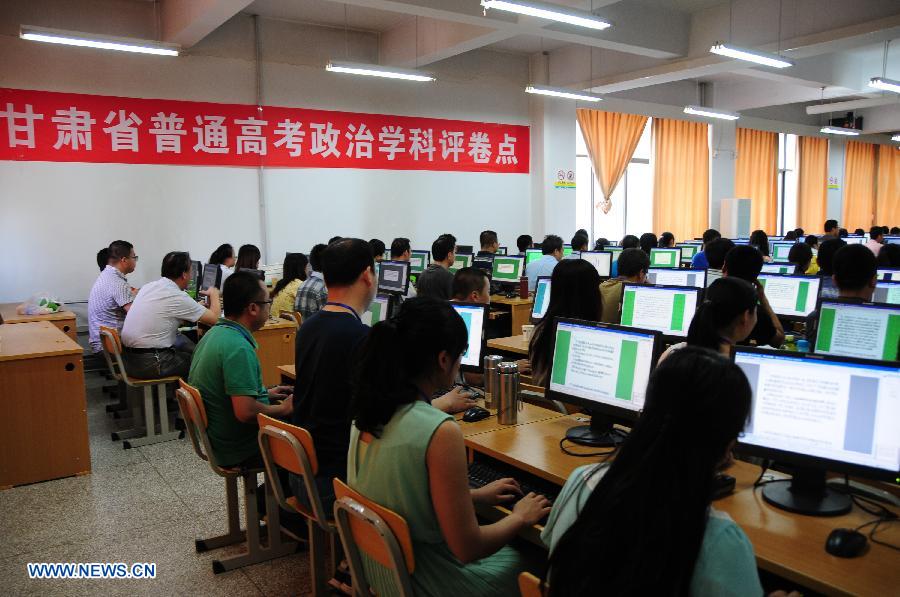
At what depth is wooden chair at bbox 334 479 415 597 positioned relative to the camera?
162 centimetres

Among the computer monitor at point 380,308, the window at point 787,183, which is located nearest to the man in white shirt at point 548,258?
the computer monitor at point 380,308

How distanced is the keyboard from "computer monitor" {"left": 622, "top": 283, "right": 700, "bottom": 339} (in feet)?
6.59

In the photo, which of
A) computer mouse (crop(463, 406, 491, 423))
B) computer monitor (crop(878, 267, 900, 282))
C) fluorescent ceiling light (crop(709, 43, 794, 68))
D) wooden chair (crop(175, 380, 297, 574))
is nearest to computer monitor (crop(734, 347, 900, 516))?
computer mouse (crop(463, 406, 491, 423))

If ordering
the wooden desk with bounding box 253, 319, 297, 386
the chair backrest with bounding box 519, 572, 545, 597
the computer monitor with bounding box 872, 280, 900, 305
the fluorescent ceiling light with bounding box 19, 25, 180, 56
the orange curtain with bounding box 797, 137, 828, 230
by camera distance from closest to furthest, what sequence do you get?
the chair backrest with bounding box 519, 572, 545, 597
the computer monitor with bounding box 872, 280, 900, 305
the wooden desk with bounding box 253, 319, 297, 386
the fluorescent ceiling light with bounding box 19, 25, 180, 56
the orange curtain with bounding box 797, 137, 828, 230

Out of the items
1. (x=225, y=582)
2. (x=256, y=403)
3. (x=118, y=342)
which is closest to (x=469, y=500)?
(x=256, y=403)

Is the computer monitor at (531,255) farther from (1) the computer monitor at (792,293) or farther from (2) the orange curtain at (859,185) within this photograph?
(2) the orange curtain at (859,185)

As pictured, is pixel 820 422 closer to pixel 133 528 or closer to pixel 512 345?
pixel 512 345

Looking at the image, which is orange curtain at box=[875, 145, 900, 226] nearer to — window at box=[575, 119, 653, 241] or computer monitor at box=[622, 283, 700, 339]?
window at box=[575, 119, 653, 241]

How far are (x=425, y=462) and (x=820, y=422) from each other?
3.32 ft

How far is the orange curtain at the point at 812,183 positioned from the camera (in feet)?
49.3

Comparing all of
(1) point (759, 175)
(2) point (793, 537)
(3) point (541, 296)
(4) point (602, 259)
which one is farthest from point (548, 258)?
(1) point (759, 175)

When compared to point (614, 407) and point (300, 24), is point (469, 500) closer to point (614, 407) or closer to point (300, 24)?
point (614, 407)

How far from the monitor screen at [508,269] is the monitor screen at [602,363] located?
511cm

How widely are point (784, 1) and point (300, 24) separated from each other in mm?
5455
